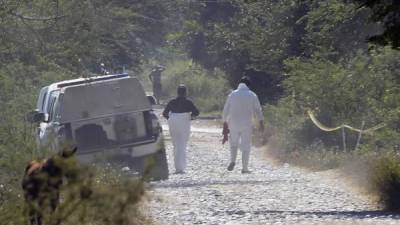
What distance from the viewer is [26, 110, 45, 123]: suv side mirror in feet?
58.6

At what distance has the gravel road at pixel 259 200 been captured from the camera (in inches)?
535

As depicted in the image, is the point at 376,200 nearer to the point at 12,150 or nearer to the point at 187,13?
the point at 12,150

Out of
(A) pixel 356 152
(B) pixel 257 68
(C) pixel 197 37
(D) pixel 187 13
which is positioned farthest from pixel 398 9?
(C) pixel 197 37

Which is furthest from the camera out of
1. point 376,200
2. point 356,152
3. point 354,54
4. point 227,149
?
point 227,149

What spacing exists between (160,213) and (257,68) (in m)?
21.2

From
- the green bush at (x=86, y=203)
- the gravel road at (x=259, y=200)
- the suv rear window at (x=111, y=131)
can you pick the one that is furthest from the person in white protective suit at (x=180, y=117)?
the green bush at (x=86, y=203)

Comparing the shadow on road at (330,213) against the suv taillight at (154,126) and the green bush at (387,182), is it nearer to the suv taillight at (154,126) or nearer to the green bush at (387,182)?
the green bush at (387,182)

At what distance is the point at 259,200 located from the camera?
1589cm

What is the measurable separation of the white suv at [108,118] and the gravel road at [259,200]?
796 millimetres

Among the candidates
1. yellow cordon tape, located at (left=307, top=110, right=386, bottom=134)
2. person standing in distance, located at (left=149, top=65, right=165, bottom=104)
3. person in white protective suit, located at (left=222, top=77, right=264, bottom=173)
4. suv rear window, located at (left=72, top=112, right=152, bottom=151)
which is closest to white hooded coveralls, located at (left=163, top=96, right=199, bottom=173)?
person in white protective suit, located at (left=222, top=77, right=264, bottom=173)

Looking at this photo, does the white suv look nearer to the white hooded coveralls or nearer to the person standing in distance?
the white hooded coveralls

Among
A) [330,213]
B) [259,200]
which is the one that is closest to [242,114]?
[259,200]

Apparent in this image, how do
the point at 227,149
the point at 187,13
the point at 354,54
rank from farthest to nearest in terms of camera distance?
the point at 187,13, the point at 227,149, the point at 354,54

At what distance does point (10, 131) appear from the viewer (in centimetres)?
1409
